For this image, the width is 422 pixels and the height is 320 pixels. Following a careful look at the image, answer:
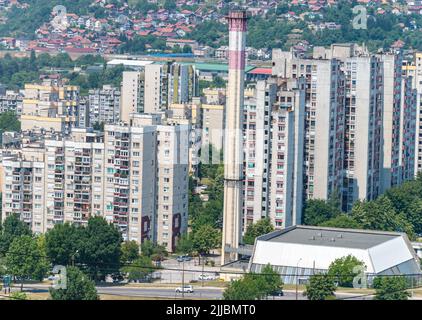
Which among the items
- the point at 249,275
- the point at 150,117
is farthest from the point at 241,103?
the point at 249,275

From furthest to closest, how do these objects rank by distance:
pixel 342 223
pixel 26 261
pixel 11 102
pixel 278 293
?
1. pixel 11 102
2. pixel 342 223
3. pixel 26 261
4. pixel 278 293

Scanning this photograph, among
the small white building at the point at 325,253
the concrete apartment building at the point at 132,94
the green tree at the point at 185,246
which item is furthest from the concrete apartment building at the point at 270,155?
the concrete apartment building at the point at 132,94

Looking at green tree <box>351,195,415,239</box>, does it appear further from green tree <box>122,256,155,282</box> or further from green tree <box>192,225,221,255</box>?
green tree <box>122,256,155,282</box>

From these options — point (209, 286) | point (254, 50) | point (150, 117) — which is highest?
point (254, 50)

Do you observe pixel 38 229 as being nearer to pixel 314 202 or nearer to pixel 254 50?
pixel 314 202

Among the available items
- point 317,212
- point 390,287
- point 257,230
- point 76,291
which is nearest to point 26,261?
point 76,291

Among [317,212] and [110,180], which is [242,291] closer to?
[110,180]
